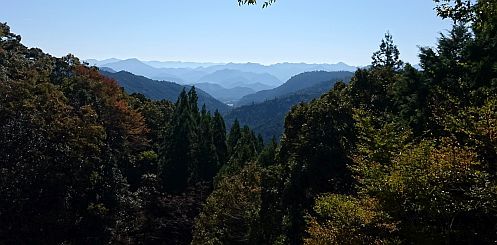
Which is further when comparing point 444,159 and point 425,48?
point 425,48

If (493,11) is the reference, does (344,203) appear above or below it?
below

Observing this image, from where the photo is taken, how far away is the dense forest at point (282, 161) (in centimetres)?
898

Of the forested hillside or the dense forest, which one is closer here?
the dense forest

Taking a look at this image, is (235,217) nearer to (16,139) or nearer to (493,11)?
(16,139)

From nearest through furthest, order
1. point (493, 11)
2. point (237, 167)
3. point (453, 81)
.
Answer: point (493, 11)
point (453, 81)
point (237, 167)

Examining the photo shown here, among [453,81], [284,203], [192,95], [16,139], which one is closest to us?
[453,81]

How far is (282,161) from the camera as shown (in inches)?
779

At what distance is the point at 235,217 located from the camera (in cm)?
2184

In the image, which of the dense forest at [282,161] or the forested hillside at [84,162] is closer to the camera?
the dense forest at [282,161]

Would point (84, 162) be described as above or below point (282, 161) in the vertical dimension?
below

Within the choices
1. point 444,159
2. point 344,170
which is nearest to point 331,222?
point 444,159

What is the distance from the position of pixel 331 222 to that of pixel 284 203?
6953 millimetres

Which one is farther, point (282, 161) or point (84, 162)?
point (84, 162)

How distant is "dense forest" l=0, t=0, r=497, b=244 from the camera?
353 inches
